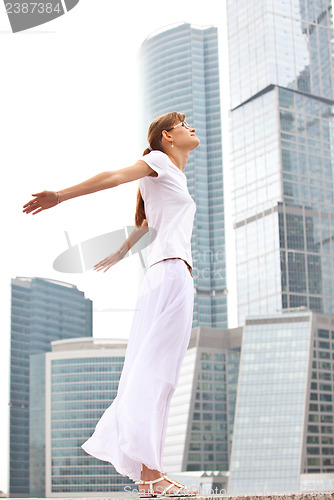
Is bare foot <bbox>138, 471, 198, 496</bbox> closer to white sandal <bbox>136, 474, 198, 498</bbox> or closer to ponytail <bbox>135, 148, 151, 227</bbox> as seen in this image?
white sandal <bbox>136, 474, 198, 498</bbox>

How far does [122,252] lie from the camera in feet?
13.6

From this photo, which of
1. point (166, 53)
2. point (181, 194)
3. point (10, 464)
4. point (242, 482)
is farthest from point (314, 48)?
point (181, 194)

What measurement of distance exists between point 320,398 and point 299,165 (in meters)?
33.9

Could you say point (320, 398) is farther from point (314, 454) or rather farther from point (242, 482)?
point (242, 482)

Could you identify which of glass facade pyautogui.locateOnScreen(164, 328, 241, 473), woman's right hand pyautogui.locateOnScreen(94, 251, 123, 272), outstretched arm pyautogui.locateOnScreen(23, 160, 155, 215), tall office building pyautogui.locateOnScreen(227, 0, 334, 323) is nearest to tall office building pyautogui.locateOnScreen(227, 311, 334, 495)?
glass facade pyautogui.locateOnScreen(164, 328, 241, 473)

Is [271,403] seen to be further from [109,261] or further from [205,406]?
[109,261]

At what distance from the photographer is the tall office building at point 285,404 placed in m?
75.4

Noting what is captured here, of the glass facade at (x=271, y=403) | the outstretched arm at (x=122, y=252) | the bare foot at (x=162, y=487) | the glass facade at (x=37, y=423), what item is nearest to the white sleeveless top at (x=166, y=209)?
the outstretched arm at (x=122, y=252)

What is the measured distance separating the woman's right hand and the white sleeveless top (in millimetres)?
380

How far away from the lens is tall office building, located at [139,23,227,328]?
117 m

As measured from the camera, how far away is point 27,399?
351ft

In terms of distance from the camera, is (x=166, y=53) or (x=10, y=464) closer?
(x=10, y=464)

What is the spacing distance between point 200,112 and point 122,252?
410ft

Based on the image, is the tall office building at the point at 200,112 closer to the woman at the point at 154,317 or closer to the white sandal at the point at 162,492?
the woman at the point at 154,317
